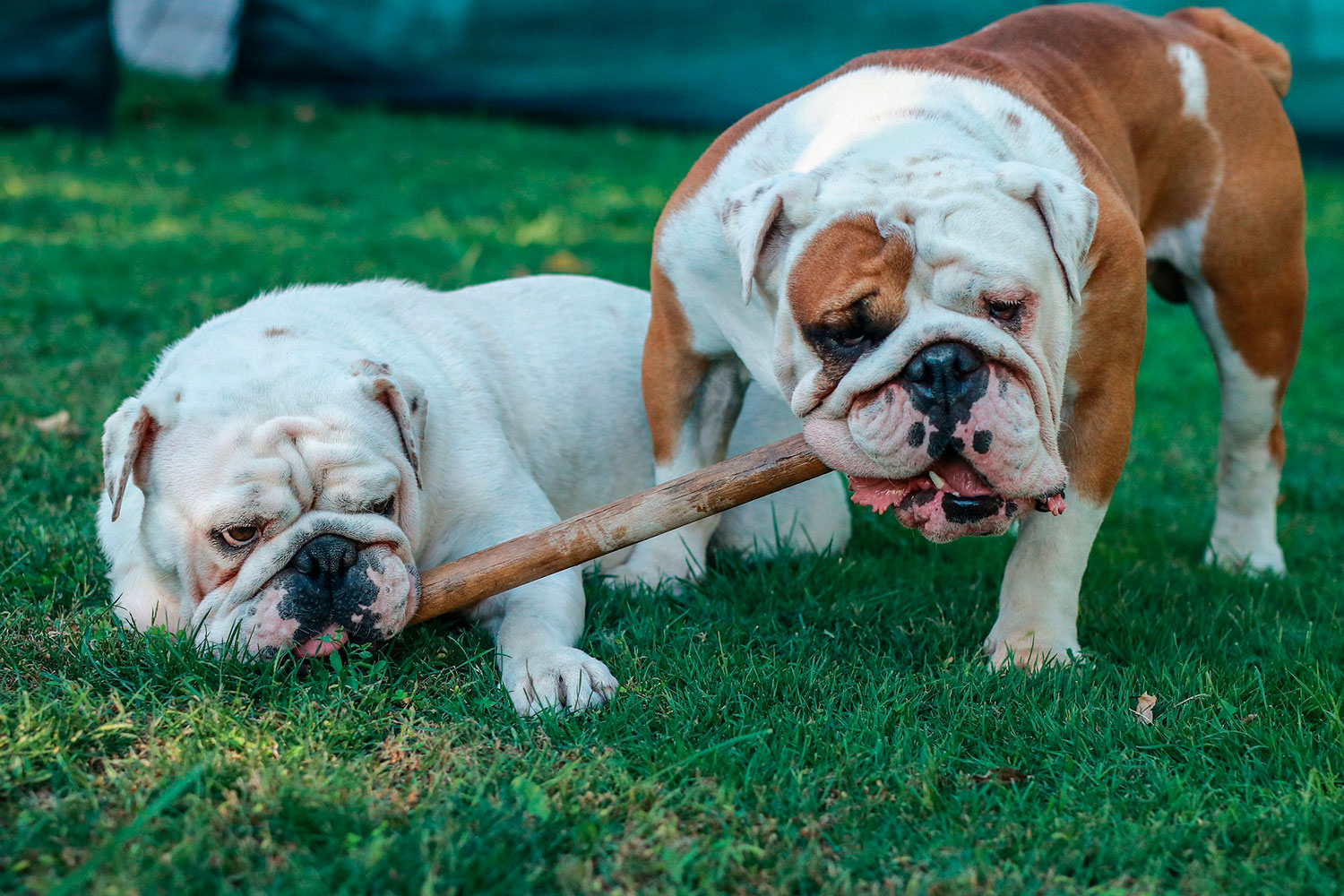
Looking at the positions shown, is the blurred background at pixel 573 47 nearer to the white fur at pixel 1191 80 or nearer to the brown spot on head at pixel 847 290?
the white fur at pixel 1191 80

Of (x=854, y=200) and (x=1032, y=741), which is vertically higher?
(x=854, y=200)

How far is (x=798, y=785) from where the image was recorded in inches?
109

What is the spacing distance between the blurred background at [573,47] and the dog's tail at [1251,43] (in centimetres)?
723

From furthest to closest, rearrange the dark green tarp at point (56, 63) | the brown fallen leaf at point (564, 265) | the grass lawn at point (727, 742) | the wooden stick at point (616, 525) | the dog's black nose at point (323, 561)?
the dark green tarp at point (56, 63) < the brown fallen leaf at point (564, 265) < the wooden stick at point (616, 525) < the dog's black nose at point (323, 561) < the grass lawn at point (727, 742)

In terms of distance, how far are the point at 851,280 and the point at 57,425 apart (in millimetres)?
3574

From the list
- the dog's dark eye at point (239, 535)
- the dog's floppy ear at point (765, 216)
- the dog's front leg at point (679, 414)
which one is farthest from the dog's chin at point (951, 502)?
the dog's dark eye at point (239, 535)

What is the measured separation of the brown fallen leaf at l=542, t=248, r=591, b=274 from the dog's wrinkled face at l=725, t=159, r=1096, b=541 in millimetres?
4669

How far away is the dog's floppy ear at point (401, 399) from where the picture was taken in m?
3.53

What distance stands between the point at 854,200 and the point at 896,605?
138cm

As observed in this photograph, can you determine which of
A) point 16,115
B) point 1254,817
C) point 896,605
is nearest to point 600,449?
point 896,605

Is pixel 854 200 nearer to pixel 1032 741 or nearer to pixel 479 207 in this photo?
pixel 1032 741

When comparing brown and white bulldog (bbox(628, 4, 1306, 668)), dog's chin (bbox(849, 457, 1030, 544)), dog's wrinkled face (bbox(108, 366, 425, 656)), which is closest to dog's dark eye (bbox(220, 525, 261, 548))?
dog's wrinkled face (bbox(108, 366, 425, 656))

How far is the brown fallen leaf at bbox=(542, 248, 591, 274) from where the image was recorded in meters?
7.91

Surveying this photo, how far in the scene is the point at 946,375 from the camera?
3018 millimetres
